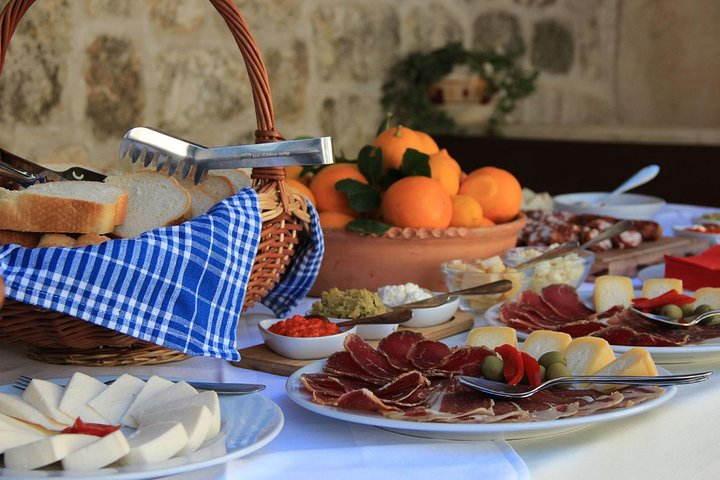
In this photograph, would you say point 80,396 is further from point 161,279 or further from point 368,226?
point 368,226

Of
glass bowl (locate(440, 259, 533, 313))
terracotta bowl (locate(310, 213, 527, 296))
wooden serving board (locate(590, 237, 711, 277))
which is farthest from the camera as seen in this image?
wooden serving board (locate(590, 237, 711, 277))

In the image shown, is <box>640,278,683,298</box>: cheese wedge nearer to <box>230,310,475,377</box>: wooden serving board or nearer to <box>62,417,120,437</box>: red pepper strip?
<box>230,310,475,377</box>: wooden serving board

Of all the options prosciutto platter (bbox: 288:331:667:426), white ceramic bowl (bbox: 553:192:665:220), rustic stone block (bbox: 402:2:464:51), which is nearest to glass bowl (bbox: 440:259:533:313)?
prosciutto platter (bbox: 288:331:667:426)

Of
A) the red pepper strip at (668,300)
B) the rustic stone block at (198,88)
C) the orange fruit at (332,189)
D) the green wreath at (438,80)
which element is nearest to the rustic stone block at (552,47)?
the green wreath at (438,80)

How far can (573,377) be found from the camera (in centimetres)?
76

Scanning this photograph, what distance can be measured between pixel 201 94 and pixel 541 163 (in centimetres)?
155

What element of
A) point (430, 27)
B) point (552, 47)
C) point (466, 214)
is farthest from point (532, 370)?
point (552, 47)

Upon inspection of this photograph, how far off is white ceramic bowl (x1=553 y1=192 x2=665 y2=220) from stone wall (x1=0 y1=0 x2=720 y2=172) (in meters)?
1.50

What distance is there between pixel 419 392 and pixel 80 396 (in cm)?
28

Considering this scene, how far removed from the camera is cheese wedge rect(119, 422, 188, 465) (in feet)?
2.01

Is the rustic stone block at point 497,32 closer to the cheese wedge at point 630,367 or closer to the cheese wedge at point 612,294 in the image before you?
the cheese wedge at point 612,294

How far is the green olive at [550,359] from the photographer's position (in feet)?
2.65

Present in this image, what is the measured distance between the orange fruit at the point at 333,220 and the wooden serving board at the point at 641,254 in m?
0.46

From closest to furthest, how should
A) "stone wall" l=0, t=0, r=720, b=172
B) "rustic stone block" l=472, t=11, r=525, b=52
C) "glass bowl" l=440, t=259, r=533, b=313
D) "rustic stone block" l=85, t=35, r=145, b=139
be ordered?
"glass bowl" l=440, t=259, r=533, b=313 → "stone wall" l=0, t=0, r=720, b=172 → "rustic stone block" l=85, t=35, r=145, b=139 → "rustic stone block" l=472, t=11, r=525, b=52
